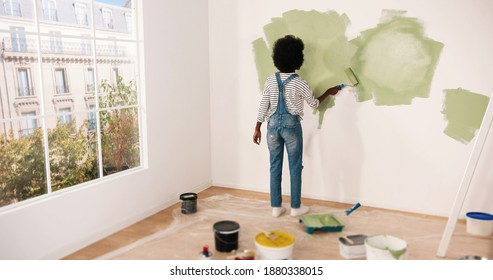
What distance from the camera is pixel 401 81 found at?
320 centimetres

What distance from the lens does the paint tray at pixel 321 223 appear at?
9.29 feet

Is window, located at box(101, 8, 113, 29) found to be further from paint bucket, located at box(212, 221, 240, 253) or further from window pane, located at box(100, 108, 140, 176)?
paint bucket, located at box(212, 221, 240, 253)

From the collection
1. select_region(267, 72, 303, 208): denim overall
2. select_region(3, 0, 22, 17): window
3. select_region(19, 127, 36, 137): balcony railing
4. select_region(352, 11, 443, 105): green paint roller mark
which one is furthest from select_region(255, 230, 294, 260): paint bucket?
select_region(3, 0, 22, 17): window

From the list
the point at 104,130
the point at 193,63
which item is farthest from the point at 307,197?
the point at 104,130

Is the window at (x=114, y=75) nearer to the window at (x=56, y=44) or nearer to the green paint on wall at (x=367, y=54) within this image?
the window at (x=56, y=44)

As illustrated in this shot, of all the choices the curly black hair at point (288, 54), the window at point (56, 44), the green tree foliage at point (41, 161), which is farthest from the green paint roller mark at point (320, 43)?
the green tree foliage at point (41, 161)

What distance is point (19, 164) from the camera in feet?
10.0

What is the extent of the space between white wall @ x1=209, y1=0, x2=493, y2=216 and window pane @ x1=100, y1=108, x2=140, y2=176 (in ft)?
2.75

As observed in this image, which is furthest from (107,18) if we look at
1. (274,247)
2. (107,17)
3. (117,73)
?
(274,247)

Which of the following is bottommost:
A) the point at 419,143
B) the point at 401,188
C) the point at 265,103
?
the point at 401,188

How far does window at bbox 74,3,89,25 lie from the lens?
286cm

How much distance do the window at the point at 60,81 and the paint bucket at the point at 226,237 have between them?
1656 millimetres
